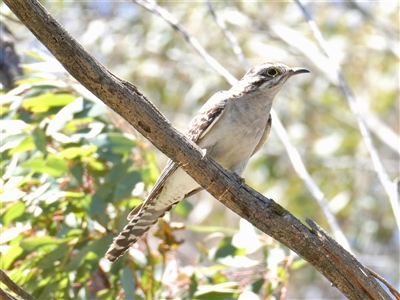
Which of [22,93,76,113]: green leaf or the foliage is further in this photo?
[22,93,76,113]: green leaf

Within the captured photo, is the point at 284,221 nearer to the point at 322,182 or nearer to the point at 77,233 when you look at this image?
the point at 77,233

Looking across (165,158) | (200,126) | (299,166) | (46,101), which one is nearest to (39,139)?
(46,101)

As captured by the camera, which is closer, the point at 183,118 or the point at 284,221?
the point at 284,221

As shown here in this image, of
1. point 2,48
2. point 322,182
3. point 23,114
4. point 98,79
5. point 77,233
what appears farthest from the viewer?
point 322,182

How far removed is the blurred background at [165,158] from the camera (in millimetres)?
4098

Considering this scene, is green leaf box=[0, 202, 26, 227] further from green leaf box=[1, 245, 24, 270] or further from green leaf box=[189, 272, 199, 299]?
green leaf box=[189, 272, 199, 299]

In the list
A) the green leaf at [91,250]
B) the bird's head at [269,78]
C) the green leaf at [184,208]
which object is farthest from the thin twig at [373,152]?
the green leaf at [91,250]

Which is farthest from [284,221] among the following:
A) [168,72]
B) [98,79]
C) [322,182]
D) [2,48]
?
[168,72]

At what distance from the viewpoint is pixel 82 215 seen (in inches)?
167

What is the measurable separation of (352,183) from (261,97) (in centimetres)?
467

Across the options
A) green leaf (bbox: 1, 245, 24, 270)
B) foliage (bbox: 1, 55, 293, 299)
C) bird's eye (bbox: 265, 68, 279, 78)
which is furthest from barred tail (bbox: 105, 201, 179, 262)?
bird's eye (bbox: 265, 68, 279, 78)

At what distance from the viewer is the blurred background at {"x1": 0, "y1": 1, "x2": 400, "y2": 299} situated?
4098 mm

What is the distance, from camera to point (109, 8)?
8.64 metres

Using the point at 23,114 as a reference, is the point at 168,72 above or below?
above
